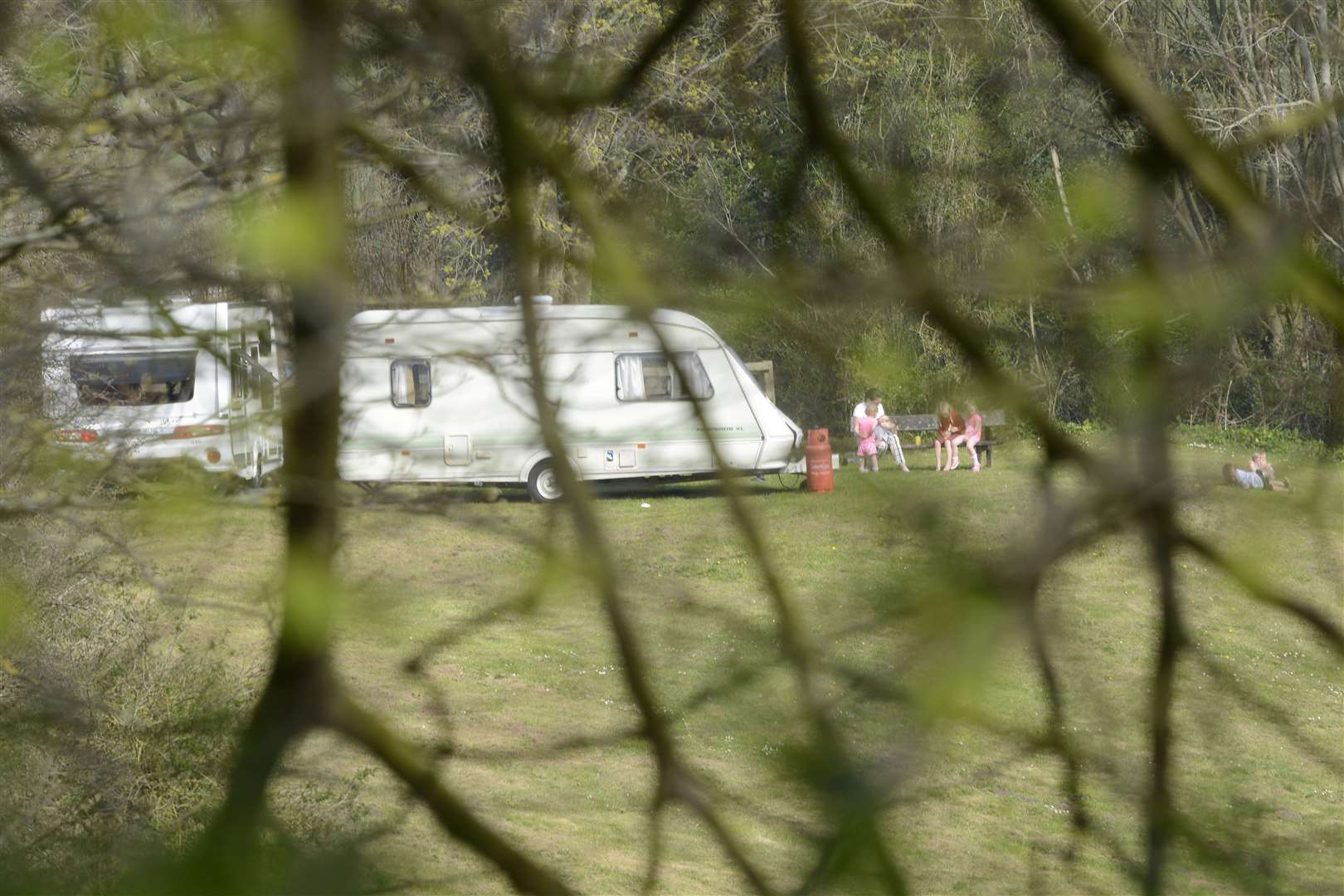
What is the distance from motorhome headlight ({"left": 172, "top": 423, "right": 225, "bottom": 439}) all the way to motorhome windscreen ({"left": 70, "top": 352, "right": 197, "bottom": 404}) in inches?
1.1

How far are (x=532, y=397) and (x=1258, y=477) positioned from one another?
0.38m

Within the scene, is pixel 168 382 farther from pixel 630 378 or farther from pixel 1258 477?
pixel 1258 477

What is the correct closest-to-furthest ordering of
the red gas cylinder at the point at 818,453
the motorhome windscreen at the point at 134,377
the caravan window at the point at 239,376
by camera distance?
the red gas cylinder at the point at 818,453 → the caravan window at the point at 239,376 → the motorhome windscreen at the point at 134,377

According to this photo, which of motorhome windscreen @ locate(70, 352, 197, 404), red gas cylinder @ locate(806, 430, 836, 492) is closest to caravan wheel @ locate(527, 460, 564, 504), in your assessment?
red gas cylinder @ locate(806, 430, 836, 492)

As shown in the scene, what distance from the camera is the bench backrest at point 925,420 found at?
2.27 feet

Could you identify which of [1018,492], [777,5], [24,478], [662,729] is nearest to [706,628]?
[662,729]

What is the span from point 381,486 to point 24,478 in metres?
0.49

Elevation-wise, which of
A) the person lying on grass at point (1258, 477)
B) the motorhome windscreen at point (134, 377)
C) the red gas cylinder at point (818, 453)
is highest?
the motorhome windscreen at point (134, 377)

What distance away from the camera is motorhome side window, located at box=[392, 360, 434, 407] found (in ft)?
2.30

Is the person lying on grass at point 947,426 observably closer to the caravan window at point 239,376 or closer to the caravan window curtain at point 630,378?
the caravan window curtain at point 630,378

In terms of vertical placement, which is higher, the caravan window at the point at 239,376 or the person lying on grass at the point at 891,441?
the caravan window at the point at 239,376

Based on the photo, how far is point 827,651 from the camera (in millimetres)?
696

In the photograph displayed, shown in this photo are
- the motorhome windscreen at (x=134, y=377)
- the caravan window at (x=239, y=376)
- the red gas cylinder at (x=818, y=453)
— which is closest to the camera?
the red gas cylinder at (x=818, y=453)

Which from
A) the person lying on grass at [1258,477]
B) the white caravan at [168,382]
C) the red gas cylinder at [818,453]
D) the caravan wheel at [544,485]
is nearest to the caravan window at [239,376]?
the white caravan at [168,382]
